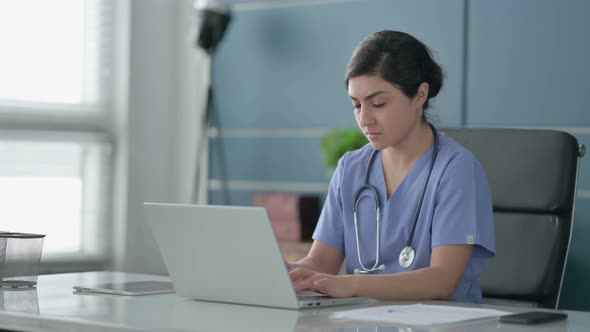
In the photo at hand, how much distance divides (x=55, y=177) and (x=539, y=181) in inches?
98.2

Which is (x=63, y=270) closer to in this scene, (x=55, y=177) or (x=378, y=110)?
(x=55, y=177)

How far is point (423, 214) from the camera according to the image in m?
2.04

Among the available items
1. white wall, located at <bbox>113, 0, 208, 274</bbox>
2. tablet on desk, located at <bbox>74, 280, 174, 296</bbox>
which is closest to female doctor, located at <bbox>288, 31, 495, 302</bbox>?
tablet on desk, located at <bbox>74, 280, 174, 296</bbox>

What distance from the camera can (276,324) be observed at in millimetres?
1413

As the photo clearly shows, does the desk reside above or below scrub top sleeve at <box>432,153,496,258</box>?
below

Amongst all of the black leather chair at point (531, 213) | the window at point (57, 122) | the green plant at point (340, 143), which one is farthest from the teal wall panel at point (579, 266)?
the window at point (57, 122)

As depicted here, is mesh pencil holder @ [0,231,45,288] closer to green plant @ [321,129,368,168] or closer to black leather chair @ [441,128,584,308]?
black leather chair @ [441,128,584,308]

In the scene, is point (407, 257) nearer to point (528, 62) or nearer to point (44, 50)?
point (528, 62)

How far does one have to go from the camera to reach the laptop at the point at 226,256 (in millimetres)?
1552

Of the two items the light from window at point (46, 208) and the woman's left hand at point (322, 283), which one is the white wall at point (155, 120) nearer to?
the light from window at point (46, 208)

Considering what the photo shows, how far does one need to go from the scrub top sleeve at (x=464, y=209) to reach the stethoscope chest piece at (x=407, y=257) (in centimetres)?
7

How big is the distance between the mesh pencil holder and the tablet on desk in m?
0.10

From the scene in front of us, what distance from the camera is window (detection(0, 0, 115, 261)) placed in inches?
154

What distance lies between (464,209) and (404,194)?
18 cm
